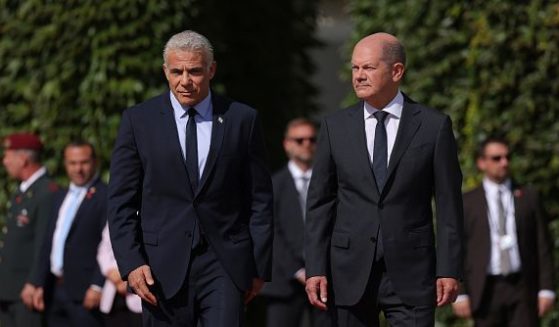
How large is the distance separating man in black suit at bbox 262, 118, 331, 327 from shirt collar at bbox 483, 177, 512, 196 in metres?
1.43

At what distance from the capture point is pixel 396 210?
284 inches

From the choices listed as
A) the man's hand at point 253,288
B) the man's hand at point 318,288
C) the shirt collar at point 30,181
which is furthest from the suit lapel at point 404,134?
the shirt collar at point 30,181

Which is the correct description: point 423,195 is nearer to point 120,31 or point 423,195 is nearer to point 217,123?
point 217,123

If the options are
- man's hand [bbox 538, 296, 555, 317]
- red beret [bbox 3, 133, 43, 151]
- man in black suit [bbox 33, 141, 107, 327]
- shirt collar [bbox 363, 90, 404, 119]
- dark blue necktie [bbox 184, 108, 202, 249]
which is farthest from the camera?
red beret [bbox 3, 133, 43, 151]

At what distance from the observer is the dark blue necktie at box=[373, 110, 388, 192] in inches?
286

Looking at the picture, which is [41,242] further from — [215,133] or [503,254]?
[215,133]

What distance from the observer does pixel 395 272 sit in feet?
23.6

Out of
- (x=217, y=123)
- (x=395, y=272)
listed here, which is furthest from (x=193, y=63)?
(x=395, y=272)

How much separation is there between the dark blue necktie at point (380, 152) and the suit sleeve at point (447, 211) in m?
0.25

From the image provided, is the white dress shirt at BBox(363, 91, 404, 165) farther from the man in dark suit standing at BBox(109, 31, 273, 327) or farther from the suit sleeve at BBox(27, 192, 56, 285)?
the suit sleeve at BBox(27, 192, 56, 285)

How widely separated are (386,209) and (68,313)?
4.67 metres

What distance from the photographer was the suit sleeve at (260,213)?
24.0 ft

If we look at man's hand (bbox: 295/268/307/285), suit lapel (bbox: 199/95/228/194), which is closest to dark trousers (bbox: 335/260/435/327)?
suit lapel (bbox: 199/95/228/194)

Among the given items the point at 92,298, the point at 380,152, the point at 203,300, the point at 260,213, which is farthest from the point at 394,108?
the point at 92,298
